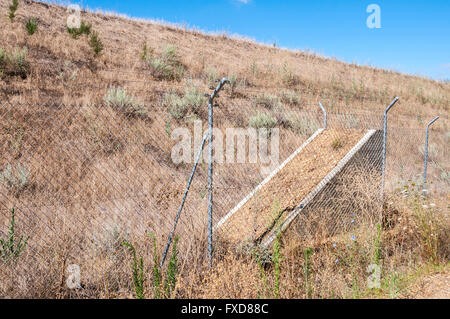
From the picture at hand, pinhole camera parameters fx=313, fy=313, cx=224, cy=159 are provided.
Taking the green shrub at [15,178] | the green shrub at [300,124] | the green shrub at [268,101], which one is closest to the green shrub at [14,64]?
the green shrub at [15,178]

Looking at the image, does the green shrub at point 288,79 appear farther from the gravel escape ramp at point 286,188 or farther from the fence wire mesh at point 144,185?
the gravel escape ramp at point 286,188

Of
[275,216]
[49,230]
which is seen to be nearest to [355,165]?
[275,216]

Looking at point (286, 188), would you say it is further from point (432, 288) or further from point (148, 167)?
point (148, 167)

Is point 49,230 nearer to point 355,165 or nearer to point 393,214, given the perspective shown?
point 355,165

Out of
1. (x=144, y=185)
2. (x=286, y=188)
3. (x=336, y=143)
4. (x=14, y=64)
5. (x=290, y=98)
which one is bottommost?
(x=286, y=188)

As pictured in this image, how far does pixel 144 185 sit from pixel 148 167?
621 mm

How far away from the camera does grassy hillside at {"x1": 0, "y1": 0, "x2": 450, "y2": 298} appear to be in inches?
145

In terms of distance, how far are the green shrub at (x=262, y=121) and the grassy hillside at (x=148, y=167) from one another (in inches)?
1.9

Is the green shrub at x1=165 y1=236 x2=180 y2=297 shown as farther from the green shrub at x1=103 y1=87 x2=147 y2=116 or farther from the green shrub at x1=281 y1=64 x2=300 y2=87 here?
the green shrub at x1=281 y1=64 x2=300 y2=87

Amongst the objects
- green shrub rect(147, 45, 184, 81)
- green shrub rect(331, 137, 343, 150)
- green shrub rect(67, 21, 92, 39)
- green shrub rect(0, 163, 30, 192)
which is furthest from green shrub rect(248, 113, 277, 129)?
green shrub rect(67, 21, 92, 39)

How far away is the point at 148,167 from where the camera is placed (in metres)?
7.44

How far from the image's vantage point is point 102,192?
6.45 meters

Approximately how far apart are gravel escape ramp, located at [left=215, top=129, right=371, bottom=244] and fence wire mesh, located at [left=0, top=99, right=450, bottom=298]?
22 mm

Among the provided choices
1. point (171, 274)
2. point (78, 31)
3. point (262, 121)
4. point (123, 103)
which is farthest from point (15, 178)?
point (78, 31)
